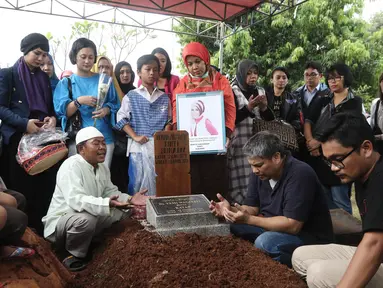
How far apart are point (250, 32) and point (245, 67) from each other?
8249mm

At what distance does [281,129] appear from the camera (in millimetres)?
4457

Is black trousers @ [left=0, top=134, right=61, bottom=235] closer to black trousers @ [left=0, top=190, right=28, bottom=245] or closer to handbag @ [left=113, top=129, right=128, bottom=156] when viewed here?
handbag @ [left=113, top=129, right=128, bottom=156]

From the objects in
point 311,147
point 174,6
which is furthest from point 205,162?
point 174,6

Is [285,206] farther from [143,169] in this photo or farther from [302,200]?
[143,169]

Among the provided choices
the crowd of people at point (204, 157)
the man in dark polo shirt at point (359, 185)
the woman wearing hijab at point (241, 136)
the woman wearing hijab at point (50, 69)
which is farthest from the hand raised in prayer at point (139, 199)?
the man in dark polo shirt at point (359, 185)

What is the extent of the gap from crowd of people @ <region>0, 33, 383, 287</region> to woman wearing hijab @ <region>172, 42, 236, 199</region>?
0.01 meters

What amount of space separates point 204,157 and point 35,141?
1.81 metres

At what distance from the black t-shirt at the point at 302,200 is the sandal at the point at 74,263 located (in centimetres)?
165

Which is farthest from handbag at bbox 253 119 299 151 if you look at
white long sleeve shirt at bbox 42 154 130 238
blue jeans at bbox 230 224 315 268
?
white long sleeve shirt at bbox 42 154 130 238

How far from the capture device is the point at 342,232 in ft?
12.1

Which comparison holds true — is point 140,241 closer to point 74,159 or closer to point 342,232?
point 74,159

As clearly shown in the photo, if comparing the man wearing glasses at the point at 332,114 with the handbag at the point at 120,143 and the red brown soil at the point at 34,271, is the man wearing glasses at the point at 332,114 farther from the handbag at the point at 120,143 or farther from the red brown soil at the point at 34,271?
the red brown soil at the point at 34,271

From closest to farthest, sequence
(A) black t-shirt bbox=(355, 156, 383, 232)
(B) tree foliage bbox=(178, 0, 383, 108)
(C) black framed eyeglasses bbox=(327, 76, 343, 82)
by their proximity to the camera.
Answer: (A) black t-shirt bbox=(355, 156, 383, 232), (C) black framed eyeglasses bbox=(327, 76, 343, 82), (B) tree foliage bbox=(178, 0, 383, 108)

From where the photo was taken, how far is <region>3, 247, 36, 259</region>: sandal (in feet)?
7.82
